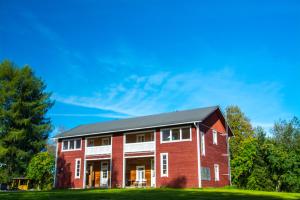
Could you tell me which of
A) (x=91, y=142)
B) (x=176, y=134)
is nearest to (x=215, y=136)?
(x=176, y=134)

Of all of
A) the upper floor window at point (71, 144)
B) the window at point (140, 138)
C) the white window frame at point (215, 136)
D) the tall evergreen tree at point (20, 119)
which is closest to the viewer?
the white window frame at point (215, 136)

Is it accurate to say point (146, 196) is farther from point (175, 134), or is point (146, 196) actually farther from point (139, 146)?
point (139, 146)

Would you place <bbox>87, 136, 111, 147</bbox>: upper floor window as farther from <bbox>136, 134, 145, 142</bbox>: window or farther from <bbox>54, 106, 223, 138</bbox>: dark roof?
<bbox>136, 134, 145, 142</bbox>: window

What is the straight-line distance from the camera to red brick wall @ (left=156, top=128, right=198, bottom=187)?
2881 centimetres

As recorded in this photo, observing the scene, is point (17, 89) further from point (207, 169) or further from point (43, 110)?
point (207, 169)

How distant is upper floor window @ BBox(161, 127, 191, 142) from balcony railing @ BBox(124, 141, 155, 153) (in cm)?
128

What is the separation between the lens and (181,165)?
29531 millimetres

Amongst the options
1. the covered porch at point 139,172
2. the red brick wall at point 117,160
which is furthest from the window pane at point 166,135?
the red brick wall at point 117,160

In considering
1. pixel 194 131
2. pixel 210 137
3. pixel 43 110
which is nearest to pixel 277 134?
pixel 210 137

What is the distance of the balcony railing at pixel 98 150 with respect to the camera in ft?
114

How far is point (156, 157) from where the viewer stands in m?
31.2

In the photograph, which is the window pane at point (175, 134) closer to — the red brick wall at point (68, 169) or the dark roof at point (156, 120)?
the dark roof at point (156, 120)

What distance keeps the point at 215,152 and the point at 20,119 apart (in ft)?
90.6

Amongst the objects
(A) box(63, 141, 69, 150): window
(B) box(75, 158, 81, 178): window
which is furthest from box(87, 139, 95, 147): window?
(A) box(63, 141, 69, 150): window
